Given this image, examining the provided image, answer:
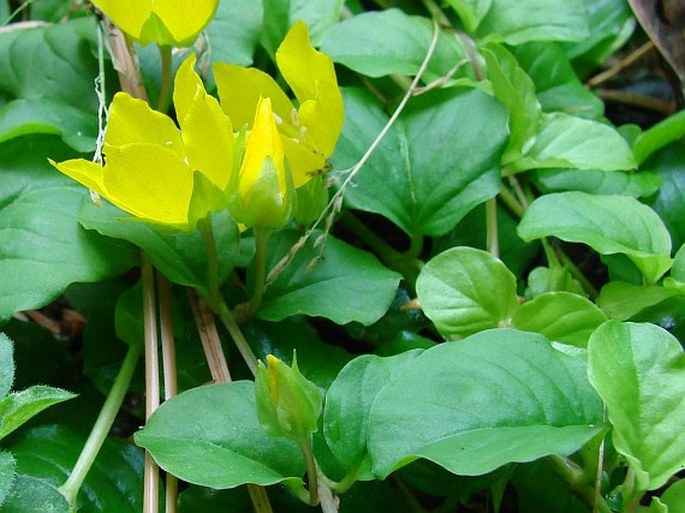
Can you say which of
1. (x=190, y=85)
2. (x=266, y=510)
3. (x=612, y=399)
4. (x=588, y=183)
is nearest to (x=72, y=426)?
(x=266, y=510)

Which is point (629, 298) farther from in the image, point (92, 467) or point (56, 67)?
point (56, 67)

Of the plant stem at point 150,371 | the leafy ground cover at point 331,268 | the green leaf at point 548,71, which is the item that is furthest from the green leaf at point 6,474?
the green leaf at point 548,71

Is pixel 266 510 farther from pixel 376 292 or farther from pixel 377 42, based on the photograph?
pixel 377 42

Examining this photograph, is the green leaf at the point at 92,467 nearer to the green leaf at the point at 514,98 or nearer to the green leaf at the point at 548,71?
the green leaf at the point at 514,98

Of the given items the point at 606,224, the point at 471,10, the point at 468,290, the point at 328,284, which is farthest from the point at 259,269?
the point at 471,10

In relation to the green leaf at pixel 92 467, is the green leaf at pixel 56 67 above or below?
above

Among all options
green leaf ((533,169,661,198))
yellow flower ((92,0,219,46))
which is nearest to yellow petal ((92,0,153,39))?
yellow flower ((92,0,219,46))

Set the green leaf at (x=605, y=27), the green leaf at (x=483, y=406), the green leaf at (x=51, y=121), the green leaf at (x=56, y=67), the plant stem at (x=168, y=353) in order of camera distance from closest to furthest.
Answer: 1. the green leaf at (x=483, y=406)
2. the plant stem at (x=168, y=353)
3. the green leaf at (x=51, y=121)
4. the green leaf at (x=56, y=67)
5. the green leaf at (x=605, y=27)
